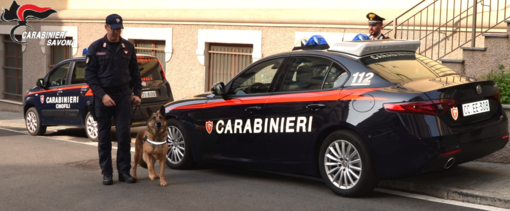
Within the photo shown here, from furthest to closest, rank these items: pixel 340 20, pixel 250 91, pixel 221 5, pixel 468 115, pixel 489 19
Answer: pixel 221 5 → pixel 340 20 → pixel 489 19 → pixel 250 91 → pixel 468 115

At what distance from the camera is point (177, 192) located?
6312 mm

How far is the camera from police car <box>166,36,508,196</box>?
5375 millimetres

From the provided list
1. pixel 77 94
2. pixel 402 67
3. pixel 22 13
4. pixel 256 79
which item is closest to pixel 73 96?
pixel 77 94

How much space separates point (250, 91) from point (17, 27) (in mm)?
15043

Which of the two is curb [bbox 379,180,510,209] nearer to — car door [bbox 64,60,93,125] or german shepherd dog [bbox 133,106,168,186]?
german shepherd dog [bbox 133,106,168,186]

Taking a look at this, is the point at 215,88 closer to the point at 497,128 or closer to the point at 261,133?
the point at 261,133

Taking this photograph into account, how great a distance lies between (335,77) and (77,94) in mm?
6715

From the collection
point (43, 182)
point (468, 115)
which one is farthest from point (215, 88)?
point (468, 115)

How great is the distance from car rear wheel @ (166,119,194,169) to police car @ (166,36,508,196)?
27 cm

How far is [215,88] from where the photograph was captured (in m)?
6.94

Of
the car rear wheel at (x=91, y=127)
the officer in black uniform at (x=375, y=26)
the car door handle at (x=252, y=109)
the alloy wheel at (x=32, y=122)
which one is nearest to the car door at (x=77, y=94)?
the car rear wheel at (x=91, y=127)

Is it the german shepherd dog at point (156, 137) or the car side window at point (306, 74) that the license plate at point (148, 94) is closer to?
the german shepherd dog at point (156, 137)

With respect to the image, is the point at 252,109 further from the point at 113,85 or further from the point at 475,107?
the point at 475,107

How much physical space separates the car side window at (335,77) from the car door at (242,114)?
27.2 inches
